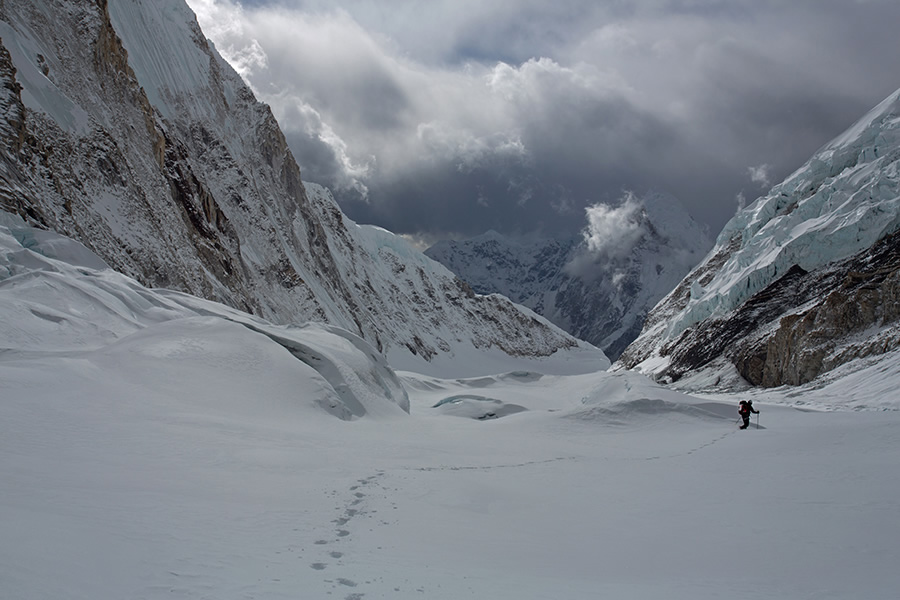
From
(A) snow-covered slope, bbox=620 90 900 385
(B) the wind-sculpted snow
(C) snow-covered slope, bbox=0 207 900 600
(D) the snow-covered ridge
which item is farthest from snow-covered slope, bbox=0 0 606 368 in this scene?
(D) the snow-covered ridge

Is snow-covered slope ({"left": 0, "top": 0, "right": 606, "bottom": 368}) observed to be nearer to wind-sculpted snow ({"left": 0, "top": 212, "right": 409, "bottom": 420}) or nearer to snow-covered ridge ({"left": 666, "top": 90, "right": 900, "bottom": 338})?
wind-sculpted snow ({"left": 0, "top": 212, "right": 409, "bottom": 420})

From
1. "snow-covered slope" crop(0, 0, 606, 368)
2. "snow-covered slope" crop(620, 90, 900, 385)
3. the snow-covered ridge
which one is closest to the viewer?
"snow-covered slope" crop(0, 0, 606, 368)

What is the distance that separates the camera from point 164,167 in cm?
6262

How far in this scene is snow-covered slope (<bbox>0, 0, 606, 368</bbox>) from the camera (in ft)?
144

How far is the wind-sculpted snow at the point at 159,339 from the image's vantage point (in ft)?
56.5

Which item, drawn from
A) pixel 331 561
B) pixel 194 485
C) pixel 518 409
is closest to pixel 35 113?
pixel 518 409

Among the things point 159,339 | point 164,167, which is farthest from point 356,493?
point 164,167

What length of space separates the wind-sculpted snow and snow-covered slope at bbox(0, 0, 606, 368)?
547 inches

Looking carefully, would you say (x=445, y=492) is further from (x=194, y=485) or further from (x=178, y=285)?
(x=178, y=285)

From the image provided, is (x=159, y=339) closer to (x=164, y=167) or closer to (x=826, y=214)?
(x=164, y=167)

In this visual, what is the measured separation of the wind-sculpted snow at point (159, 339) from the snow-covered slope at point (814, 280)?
39.5m

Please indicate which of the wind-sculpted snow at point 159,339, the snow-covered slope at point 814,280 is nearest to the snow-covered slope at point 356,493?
the wind-sculpted snow at point 159,339

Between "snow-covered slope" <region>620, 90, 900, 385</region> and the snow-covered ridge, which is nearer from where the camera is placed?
"snow-covered slope" <region>620, 90, 900, 385</region>

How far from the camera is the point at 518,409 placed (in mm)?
35500
